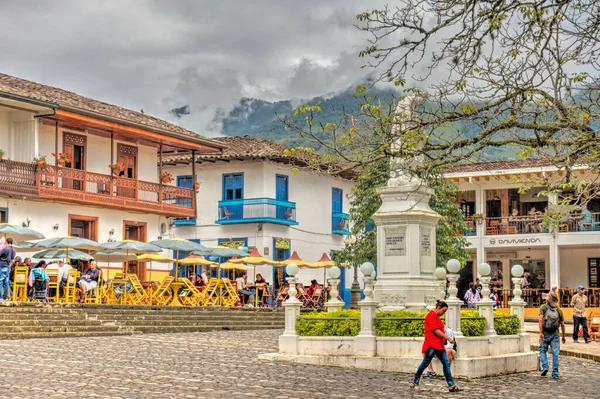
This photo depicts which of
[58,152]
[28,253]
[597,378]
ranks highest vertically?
[58,152]

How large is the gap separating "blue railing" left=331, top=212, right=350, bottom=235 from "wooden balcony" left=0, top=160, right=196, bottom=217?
391 inches

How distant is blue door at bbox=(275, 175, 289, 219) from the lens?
145 feet

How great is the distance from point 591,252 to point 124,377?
34527 mm

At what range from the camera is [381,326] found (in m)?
16.9

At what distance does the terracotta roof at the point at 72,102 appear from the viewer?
105 ft

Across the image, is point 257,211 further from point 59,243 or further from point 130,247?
point 59,243

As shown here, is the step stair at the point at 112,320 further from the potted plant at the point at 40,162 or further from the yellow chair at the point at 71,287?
the potted plant at the point at 40,162

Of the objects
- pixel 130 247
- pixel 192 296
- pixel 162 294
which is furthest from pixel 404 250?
pixel 192 296

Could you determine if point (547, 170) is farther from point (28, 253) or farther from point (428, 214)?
point (428, 214)

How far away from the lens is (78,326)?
2294cm

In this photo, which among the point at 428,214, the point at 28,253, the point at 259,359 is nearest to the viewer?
the point at 259,359

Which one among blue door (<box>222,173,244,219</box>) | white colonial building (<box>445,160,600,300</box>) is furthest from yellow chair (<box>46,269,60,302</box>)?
white colonial building (<box>445,160,600,300</box>)

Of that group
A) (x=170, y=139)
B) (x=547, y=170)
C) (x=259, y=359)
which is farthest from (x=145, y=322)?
(x=547, y=170)

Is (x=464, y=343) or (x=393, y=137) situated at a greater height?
(x=393, y=137)
